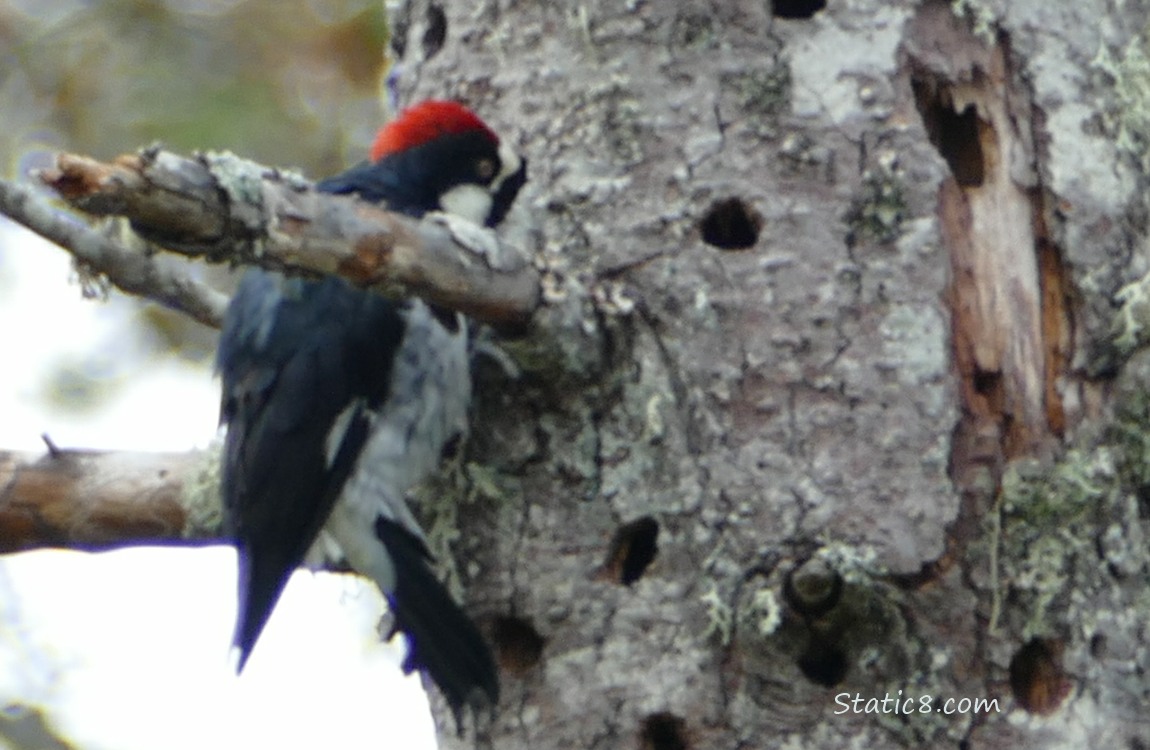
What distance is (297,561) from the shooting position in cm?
262

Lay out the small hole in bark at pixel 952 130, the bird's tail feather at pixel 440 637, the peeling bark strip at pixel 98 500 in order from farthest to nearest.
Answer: the peeling bark strip at pixel 98 500
the small hole in bark at pixel 952 130
the bird's tail feather at pixel 440 637

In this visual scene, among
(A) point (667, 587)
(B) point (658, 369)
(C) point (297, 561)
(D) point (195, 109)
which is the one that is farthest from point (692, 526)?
(D) point (195, 109)

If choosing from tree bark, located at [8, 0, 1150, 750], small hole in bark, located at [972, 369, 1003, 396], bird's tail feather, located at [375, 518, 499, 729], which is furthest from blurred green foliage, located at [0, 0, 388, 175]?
small hole in bark, located at [972, 369, 1003, 396]

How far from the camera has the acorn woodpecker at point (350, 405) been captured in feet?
8.36

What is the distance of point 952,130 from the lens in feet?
7.85

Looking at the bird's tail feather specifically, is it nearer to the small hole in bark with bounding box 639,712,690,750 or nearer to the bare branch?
the small hole in bark with bounding box 639,712,690,750

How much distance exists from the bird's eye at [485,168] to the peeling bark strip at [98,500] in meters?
0.64

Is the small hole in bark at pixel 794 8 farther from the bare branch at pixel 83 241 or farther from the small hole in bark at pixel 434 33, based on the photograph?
the bare branch at pixel 83 241

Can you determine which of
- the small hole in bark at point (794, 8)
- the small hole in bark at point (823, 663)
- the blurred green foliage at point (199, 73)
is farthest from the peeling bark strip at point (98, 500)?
the blurred green foliage at point (199, 73)

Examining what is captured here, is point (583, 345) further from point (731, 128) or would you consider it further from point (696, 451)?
point (731, 128)

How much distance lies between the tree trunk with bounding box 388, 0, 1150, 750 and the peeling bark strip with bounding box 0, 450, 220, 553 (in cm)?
46

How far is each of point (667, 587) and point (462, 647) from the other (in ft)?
0.96

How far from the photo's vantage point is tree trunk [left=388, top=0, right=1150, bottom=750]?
2.09 meters

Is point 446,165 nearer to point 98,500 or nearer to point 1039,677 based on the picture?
point 98,500
